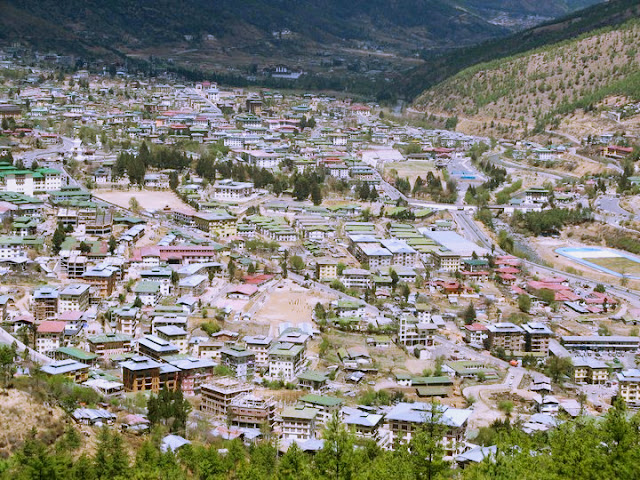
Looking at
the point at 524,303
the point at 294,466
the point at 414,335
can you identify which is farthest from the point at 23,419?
the point at 524,303

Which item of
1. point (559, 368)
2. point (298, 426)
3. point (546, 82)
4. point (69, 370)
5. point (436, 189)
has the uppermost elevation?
point (546, 82)

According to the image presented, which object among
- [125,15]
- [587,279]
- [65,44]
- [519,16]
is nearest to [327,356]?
[587,279]

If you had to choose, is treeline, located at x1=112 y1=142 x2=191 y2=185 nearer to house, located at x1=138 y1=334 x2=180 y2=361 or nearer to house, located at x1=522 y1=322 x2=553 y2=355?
house, located at x1=138 y1=334 x2=180 y2=361

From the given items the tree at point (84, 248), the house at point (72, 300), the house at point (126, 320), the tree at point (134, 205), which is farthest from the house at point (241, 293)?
the tree at point (134, 205)

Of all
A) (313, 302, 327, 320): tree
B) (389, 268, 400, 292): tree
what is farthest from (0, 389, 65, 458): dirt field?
(389, 268, 400, 292): tree

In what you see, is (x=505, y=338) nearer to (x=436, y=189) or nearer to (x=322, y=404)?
(x=322, y=404)

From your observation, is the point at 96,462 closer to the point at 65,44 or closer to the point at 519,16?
the point at 65,44
